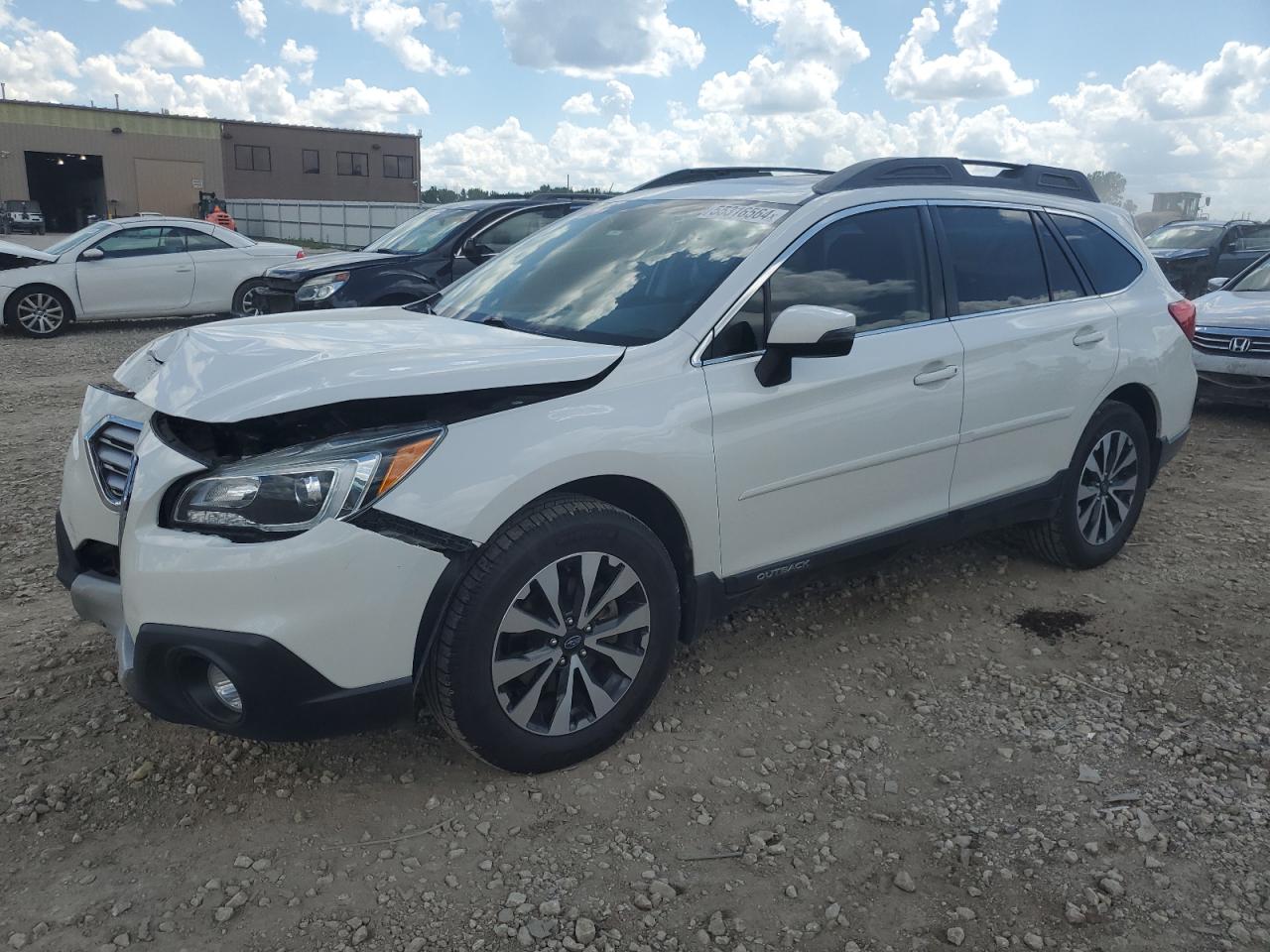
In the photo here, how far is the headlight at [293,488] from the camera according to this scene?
256cm

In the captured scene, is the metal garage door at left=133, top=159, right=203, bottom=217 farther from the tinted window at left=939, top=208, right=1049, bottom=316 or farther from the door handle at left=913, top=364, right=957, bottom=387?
the door handle at left=913, top=364, right=957, bottom=387

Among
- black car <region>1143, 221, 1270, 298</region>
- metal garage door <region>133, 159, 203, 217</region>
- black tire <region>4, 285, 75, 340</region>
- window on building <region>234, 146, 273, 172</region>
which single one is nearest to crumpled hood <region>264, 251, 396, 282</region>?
black tire <region>4, 285, 75, 340</region>

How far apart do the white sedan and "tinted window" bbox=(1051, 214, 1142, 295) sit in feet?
30.8

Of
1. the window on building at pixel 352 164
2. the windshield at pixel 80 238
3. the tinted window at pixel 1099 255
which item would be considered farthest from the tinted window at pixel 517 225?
the window on building at pixel 352 164

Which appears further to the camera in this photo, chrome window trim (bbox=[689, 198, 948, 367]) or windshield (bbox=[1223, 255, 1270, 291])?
windshield (bbox=[1223, 255, 1270, 291])

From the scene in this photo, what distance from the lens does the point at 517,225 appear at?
10328 millimetres

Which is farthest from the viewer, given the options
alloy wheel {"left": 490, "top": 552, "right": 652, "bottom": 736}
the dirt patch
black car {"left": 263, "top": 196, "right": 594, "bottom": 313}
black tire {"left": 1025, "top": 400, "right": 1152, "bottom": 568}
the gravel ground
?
black car {"left": 263, "top": 196, "right": 594, "bottom": 313}

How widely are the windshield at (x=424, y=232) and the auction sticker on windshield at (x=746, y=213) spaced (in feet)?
21.4

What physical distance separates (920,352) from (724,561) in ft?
3.82

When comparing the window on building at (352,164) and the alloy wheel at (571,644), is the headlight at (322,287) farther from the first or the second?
the window on building at (352,164)

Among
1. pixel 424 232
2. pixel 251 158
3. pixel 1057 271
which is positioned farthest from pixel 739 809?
pixel 251 158

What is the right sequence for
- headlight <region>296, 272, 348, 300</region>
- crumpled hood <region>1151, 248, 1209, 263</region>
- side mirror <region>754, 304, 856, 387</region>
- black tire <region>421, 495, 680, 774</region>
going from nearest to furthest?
black tire <region>421, 495, 680, 774</region> → side mirror <region>754, 304, 856, 387</region> → headlight <region>296, 272, 348, 300</region> → crumpled hood <region>1151, 248, 1209, 263</region>

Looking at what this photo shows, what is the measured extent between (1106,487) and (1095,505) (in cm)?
11

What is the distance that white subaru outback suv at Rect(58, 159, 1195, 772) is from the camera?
8.50 ft
